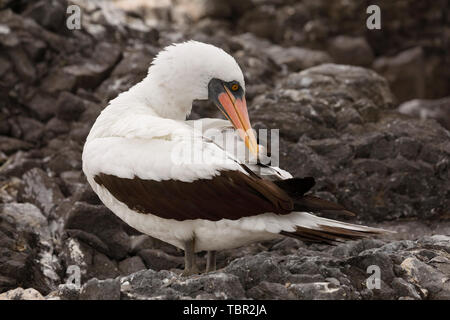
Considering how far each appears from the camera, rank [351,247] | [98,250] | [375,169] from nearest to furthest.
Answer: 1. [351,247]
2. [98,250]
3. [375,169]

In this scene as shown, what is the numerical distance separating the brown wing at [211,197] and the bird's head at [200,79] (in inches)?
34.6

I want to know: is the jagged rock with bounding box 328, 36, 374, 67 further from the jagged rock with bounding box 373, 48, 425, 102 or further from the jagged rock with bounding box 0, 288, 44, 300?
the jagged rock with bounding box 0, 288, 44, 300

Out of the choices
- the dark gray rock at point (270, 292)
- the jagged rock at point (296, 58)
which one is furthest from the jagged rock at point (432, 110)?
the dark gray rock at point (270, 292)

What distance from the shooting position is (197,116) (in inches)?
374

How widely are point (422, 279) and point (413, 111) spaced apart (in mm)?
9752

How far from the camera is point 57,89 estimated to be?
1014cm

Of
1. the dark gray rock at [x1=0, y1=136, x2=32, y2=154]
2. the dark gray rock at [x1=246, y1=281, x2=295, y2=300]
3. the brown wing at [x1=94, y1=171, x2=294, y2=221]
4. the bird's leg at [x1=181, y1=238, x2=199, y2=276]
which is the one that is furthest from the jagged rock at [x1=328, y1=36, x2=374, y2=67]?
the dark gray rock at [x1=246, y1=281, x2=295, y2=300]

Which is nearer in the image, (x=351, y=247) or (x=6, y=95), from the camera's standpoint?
(x=351, y=247)

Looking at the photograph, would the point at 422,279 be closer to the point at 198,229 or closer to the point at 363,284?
the point at 363,284

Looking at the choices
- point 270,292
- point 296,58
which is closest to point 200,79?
point 270,292

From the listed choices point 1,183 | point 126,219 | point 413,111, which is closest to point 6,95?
point 1,183

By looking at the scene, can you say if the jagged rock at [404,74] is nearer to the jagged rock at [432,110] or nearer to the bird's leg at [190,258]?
the jagged rock at [432,110]
